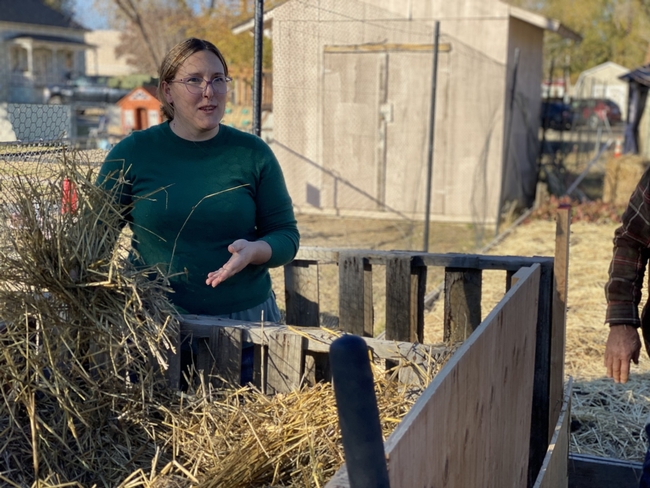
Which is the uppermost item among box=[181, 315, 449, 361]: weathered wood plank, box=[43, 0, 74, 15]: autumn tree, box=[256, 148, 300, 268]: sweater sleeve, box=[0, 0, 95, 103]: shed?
box=[43, 0, 74, 15]: autumn tree

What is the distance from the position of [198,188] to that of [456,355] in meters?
1.38

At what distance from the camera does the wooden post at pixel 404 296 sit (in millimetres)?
3887

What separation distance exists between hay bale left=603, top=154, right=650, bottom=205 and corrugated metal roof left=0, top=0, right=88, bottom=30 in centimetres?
5334

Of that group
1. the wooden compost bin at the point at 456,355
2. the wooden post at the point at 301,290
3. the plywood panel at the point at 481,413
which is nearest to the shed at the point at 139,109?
the wooden post at the point at 301,290

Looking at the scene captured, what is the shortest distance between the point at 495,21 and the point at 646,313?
10.5 m

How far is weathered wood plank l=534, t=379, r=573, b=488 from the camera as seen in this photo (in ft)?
9.93

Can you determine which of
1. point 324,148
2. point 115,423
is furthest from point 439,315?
point 324,148

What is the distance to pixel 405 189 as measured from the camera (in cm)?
1310

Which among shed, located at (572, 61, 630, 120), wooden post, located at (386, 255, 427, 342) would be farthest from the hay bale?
shed, located at (572, 61, 630, 120)

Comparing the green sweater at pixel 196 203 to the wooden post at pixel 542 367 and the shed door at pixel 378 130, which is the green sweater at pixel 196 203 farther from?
the shed door at pixel 378 130

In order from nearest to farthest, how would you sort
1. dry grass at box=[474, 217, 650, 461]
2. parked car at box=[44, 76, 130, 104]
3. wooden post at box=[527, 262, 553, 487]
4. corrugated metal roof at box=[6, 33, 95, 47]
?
1. wooden post at box=[527, 262, 553, 487]
2. dry grass at box=[474, 217, 650, 461]
3. parked car at box=[44, 76, 130, 104]
4. corrugated metal roof at box=[6, 33, 95, 47]

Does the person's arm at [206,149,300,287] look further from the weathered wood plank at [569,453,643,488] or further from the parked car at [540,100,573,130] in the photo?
the parked car at [540,100,573,130]

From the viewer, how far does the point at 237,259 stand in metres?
2.88

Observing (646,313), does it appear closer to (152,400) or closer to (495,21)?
(152,400)
